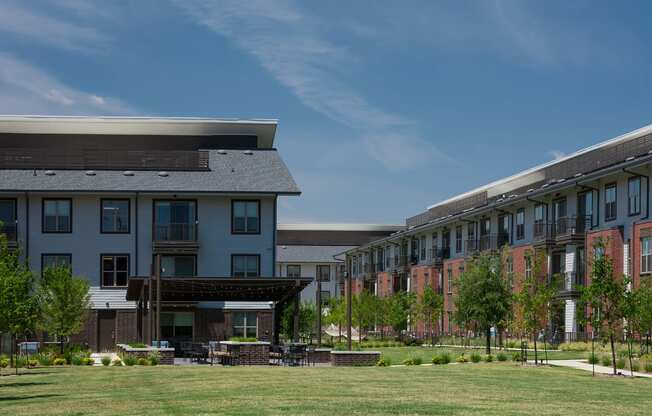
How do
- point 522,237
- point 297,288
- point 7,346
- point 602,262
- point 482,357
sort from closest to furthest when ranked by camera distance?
1. point 602,262
2. point 482,357
3. point 297,288
4. point 7,346
5. point 522,237

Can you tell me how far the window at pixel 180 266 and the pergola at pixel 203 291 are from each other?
4834 millimetres

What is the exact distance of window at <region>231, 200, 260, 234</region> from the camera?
191ft

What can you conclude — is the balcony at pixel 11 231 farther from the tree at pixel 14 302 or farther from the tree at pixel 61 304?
the tree at pixel 14 302

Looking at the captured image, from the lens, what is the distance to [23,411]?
19031 mm

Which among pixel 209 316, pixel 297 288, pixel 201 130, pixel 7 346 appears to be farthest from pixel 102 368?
pixel 201 130

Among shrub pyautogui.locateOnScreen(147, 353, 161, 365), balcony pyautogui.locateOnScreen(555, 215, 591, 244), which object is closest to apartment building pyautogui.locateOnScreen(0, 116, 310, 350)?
balcony pyautogui.locateOnScreen(555, 215, 591, 244)

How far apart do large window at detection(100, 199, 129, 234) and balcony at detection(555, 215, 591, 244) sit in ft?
77.8

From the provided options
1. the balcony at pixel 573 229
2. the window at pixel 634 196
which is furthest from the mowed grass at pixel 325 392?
the balcony at pixel 573 229

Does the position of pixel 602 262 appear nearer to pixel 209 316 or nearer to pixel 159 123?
pixel 209 316

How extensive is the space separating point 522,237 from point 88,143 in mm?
27118

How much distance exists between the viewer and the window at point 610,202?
170 ft

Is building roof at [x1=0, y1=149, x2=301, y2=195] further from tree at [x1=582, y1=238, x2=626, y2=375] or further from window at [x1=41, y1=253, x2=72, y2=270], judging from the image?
tree at [x1=582, y1=238, x2=626, y2=375]

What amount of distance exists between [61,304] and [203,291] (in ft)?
20.8

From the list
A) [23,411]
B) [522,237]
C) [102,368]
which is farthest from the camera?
[522,237]
